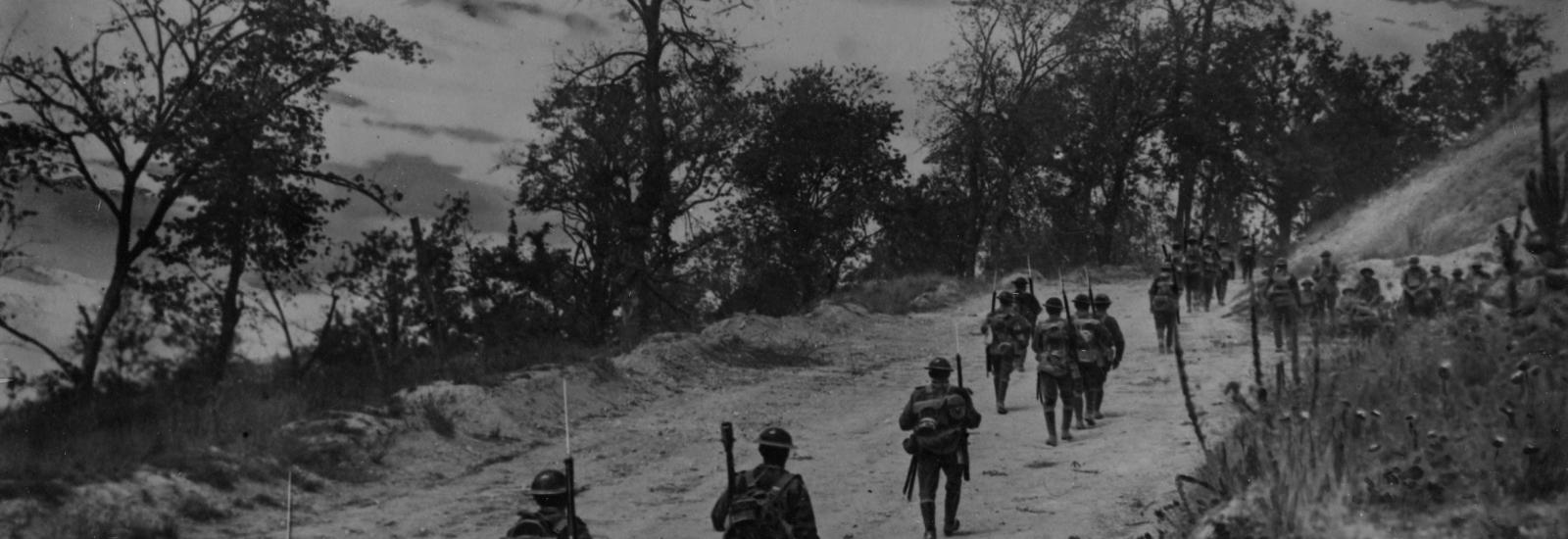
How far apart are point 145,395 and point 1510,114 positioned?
107ft

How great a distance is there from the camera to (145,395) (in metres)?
15.4

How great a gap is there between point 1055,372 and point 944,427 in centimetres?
400

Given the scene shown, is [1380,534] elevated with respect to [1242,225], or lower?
lower

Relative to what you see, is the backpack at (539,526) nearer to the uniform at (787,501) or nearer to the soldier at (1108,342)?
the uniform at (787,501)

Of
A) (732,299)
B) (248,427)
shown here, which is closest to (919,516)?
(248,427)

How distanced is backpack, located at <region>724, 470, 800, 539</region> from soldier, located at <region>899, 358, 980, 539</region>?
3015 mm

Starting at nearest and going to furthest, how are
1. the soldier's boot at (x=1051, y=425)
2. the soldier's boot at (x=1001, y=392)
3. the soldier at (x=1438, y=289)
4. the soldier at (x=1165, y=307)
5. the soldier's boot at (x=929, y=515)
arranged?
the soldier's boot at (x=929, y=515) < the soldier at (x=1438, y=289) < the soldier's boot at (x=1051, y=425) < the soldier's boot at (x=1001, y=392) < the soldier at (x=1165, y=307)

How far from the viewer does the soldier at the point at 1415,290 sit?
1445 cm

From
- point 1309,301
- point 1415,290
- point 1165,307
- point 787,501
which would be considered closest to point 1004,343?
point 1165,307

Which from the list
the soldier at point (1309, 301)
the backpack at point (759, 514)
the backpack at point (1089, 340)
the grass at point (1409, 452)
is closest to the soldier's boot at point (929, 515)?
the grass at point (1409, 452)

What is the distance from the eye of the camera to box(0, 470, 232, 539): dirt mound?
1012 cm

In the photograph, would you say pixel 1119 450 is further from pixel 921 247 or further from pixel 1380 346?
pixel 921 247

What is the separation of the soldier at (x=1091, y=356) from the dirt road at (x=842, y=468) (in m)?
0.37

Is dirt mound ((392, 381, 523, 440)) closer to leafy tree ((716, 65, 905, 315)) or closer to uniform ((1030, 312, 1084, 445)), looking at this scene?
uniform ((1030, 312, 1084, 445))
